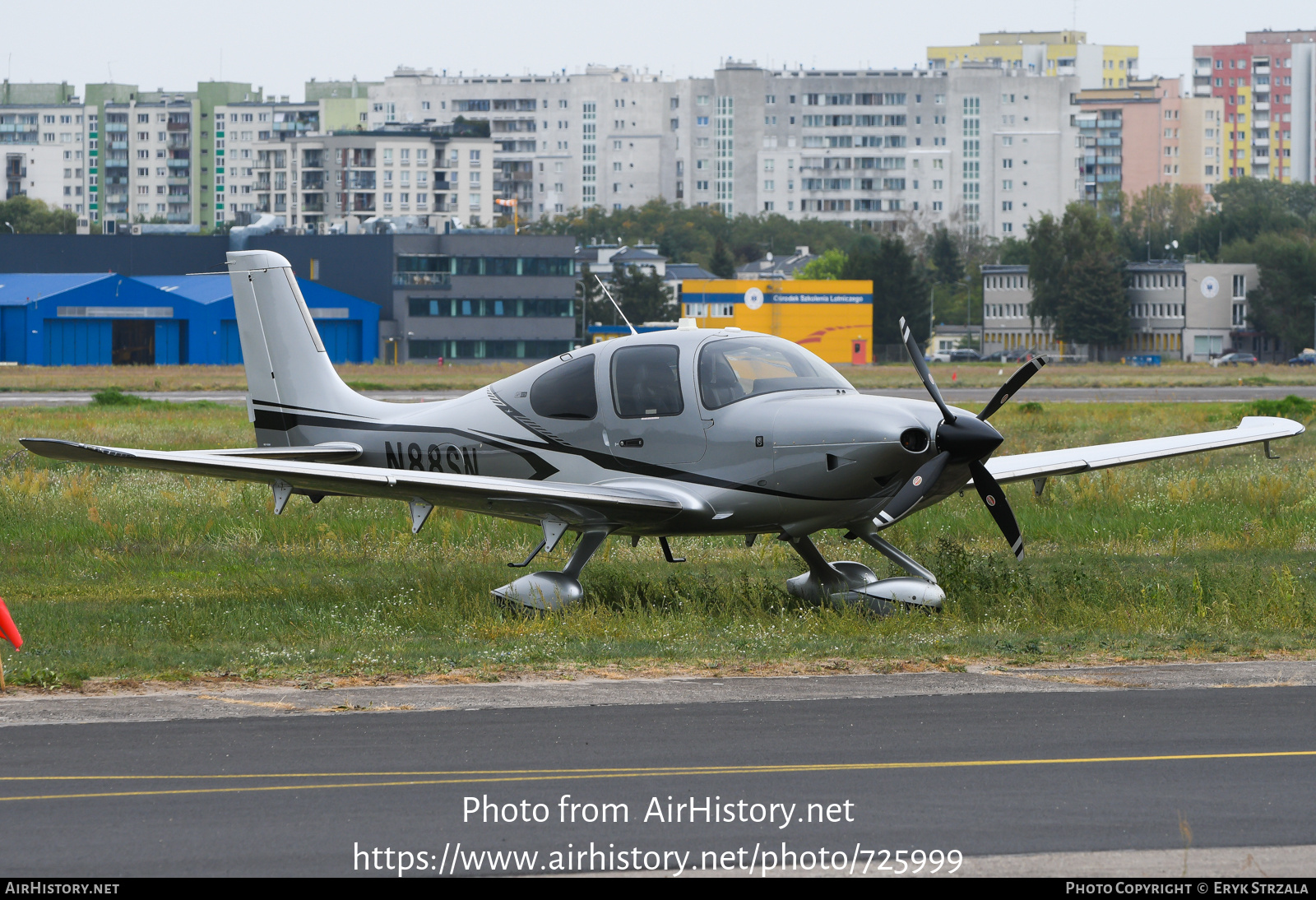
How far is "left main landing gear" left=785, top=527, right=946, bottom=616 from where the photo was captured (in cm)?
1359

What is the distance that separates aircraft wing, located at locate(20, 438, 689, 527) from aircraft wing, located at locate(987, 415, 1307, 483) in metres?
3.90

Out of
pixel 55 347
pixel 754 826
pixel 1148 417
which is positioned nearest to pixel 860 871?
pixel 754 826

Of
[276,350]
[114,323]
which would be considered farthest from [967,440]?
[114,323]

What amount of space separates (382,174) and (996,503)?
16915cm

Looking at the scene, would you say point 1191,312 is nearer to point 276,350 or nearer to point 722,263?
point 722,263

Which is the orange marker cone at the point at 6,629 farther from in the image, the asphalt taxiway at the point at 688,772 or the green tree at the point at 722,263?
the green tree at the point at 722,263

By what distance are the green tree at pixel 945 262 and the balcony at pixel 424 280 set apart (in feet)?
227

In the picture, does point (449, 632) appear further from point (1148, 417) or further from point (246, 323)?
point (1148, 417)

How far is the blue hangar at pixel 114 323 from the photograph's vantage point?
3984 inches

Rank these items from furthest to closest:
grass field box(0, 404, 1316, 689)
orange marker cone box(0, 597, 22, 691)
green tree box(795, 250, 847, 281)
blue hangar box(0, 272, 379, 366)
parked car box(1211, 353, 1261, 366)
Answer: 1. green tree box(795, 250, 847, 281)
2. parked car box(1211, 353, 1261, 366)
3. blue hangar box(0, 272, 379, 366)
4. grass field box(0, 404, 1316, 689)
5. orange marker cone box(0, 597, 22, 691)

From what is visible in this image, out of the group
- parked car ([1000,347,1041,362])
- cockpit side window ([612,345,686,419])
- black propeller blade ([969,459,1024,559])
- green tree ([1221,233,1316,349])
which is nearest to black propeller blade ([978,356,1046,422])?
black propeller blade ([969,459,1024,559])

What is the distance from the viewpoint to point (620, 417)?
14078mm

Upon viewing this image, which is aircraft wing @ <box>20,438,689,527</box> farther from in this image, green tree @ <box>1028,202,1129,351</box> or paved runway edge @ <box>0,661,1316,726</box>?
green tree @ <box>1028,202,1129,351</box>

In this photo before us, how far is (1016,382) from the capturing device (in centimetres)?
1288
